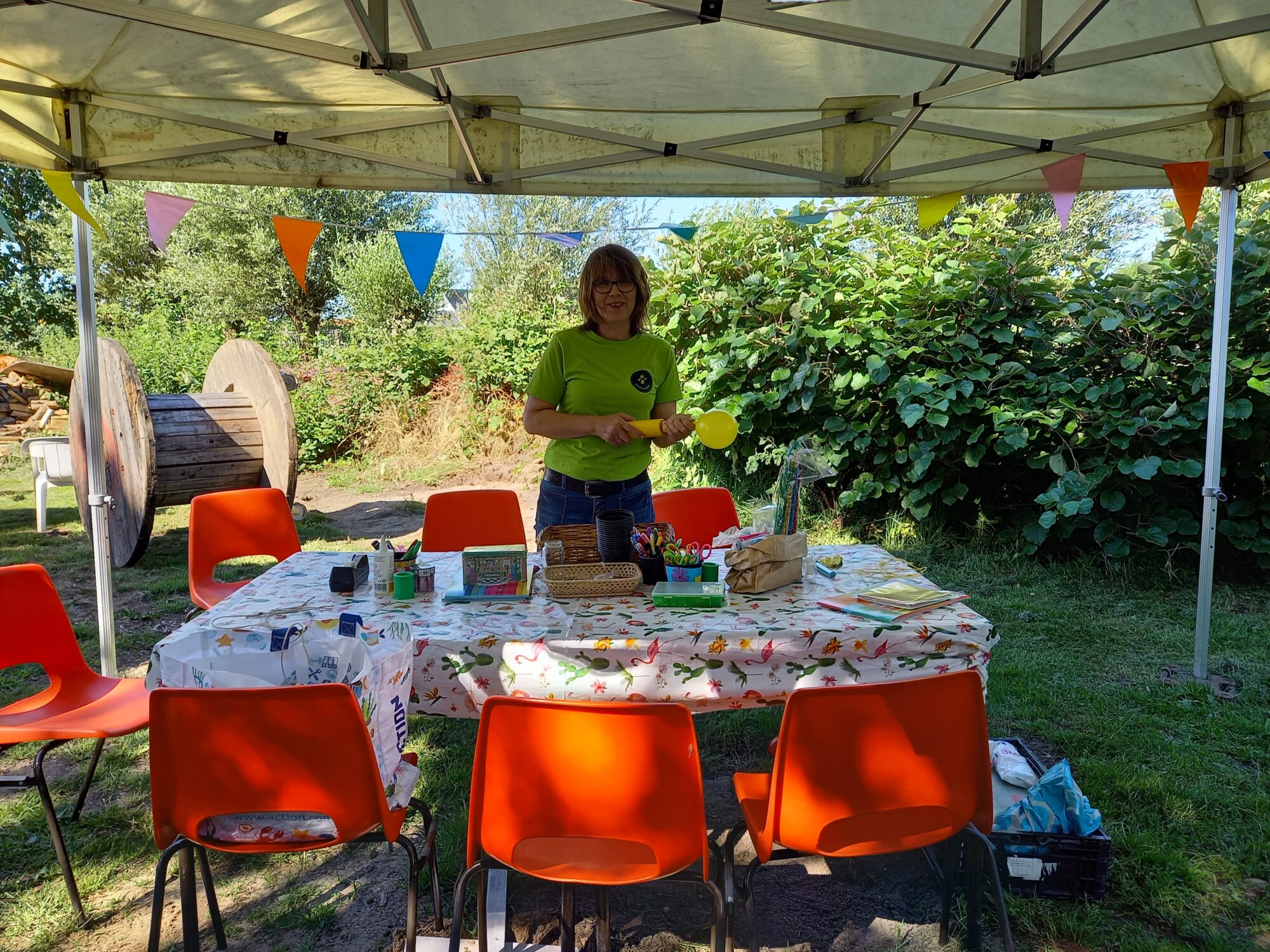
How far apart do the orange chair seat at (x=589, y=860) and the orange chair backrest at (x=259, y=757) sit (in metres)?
0.29

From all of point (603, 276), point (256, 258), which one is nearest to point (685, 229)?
point (603, 276)

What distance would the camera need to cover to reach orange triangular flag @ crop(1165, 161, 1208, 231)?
3.23 metres

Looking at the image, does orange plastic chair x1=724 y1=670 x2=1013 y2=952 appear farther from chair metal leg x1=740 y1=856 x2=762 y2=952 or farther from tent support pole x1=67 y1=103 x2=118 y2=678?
tent support pole x1=67 y1=103 x2=118 y2=678

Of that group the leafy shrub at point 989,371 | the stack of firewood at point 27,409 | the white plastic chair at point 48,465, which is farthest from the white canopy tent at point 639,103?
the stack of firewood at point 27,409

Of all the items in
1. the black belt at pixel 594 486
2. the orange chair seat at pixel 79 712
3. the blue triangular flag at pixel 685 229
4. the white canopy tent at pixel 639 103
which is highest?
the white canopy tent at pixel 639 103

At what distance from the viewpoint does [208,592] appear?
3.26 m

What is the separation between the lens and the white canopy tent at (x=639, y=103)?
2.69 meters

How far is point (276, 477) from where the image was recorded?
5.69 metres

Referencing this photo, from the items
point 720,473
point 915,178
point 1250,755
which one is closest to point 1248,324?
point 915,178

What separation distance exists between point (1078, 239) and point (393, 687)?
15.9 m

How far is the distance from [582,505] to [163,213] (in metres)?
2.24

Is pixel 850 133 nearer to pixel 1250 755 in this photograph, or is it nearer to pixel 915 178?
pixel 915 178

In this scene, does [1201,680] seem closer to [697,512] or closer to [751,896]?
[697,512]

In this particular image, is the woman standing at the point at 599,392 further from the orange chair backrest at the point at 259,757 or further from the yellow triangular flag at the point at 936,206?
the yellow triangular flag at the point at 936,206
